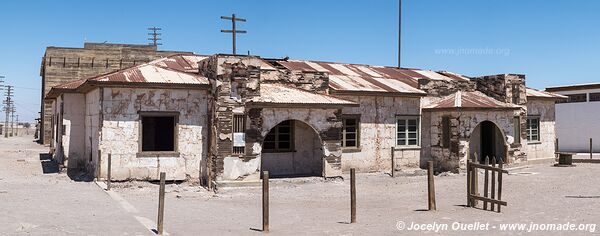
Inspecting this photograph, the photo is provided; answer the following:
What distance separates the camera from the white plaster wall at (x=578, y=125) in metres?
32.6

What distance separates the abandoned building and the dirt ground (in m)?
0.99

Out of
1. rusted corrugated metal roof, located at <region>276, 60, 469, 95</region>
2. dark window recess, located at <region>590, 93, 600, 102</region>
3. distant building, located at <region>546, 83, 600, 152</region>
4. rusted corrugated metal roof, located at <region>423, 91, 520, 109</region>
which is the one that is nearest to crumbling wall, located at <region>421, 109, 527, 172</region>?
rusted corrugated metal roof, located at <region>423, 91, 520, 109</region>

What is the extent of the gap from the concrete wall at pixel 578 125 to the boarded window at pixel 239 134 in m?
25.4

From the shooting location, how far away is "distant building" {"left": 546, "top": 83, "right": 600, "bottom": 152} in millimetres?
32531

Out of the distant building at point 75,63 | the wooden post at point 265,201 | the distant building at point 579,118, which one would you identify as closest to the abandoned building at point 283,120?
the wooden post at point 265,201

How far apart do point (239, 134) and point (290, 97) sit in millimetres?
2174

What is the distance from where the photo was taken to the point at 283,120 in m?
16.5

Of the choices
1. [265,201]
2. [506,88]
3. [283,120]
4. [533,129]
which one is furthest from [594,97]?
[265,201]

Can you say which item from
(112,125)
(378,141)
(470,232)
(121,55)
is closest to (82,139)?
(112,125)

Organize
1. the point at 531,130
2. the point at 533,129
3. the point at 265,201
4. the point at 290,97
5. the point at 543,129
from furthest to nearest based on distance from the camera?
the point at 543,129 < the point at 533,129 < the point at 531,130 < the point at 290,97 < the point at 265,201

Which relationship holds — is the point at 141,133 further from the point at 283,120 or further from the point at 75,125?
Answer: the point at 75,125

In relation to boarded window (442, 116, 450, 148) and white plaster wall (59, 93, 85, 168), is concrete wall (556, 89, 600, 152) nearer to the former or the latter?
boarded window (442, 116, 450, 148)

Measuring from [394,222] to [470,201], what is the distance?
2.90 meters

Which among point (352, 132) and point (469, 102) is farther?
point (469, 102)
